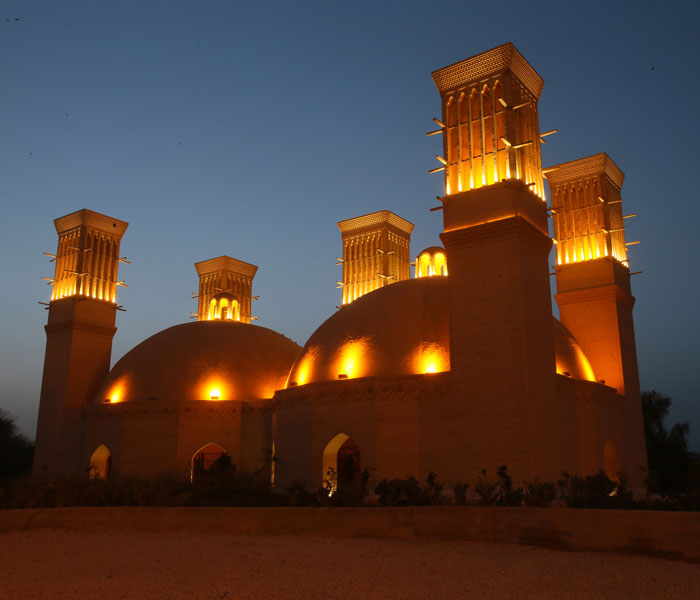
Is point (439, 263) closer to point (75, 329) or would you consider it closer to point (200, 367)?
point (200, 367)

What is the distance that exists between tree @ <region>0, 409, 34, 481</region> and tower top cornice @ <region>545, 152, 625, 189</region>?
97.6ft

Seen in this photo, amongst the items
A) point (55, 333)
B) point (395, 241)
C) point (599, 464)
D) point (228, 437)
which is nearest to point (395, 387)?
point (599, 464)

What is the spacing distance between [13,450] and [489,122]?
1462 inches

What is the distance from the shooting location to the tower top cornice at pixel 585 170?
24.5 metres

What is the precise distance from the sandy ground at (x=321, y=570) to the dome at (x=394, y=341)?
10.7 meters

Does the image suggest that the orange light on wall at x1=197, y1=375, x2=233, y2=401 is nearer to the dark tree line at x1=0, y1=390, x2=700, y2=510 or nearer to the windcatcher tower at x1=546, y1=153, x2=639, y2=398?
the dark tree line at x1=0, y1=390, x2=700, y2=510

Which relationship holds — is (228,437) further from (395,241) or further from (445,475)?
(395,241)

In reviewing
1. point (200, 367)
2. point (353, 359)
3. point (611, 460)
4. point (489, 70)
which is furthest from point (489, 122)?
point (200, 367)

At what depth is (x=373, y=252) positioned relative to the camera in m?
32.2

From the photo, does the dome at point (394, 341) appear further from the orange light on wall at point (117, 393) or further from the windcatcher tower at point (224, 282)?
the windcatcher tower at point (224, 282)

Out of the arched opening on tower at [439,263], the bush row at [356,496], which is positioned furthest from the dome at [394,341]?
the bush row at [356,496]

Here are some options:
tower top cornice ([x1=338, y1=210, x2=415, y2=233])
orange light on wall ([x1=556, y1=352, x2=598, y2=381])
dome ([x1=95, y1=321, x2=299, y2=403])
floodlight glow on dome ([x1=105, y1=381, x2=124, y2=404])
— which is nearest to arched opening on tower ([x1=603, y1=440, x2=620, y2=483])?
orange light on wall ([x1=556, y1=352, x2=598, y2=381])

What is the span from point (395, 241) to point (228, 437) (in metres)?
13.0

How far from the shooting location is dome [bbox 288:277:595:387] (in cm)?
1989
